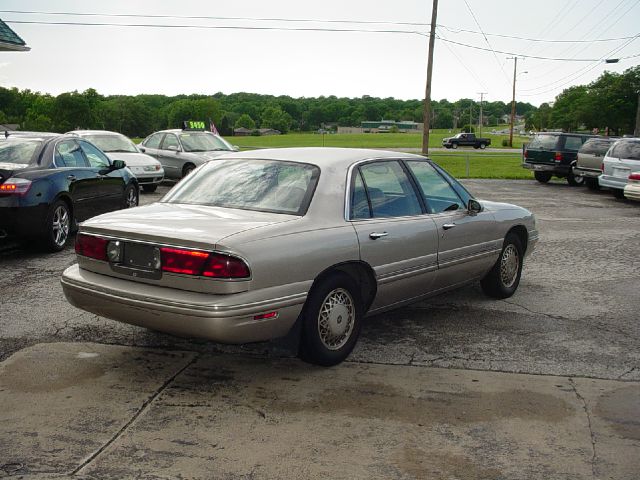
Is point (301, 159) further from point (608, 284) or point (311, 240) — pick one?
point (608, 284)

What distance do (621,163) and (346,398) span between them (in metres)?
15.8

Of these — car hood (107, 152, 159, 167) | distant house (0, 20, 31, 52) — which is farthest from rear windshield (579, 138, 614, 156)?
distant house (0, 20, 31, 52)

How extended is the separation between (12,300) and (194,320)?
3.35 metres

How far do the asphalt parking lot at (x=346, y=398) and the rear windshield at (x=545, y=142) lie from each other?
17912 mm

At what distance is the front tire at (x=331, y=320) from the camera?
16.3ft

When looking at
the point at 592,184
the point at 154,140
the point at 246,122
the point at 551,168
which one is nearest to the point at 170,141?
the point at 154,140

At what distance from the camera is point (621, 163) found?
1842cm

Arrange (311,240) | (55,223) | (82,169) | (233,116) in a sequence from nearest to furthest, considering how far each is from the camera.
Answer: (311,240) → (55,223) → (82,169) → (233,116)

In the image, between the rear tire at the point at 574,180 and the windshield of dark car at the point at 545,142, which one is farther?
the windshield of dark car at the point at 545,142

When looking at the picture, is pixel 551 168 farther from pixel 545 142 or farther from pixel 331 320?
pixel 331 320

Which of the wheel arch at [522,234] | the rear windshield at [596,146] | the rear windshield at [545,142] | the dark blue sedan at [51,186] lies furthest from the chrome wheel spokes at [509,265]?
the rear windshield at [545,142]

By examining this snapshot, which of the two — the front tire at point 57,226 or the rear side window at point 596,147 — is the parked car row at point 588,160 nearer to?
the rear side window at point 596,147

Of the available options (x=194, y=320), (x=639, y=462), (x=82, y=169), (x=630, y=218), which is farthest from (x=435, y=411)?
(x=630, y=218)

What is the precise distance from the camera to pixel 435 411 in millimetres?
4438
